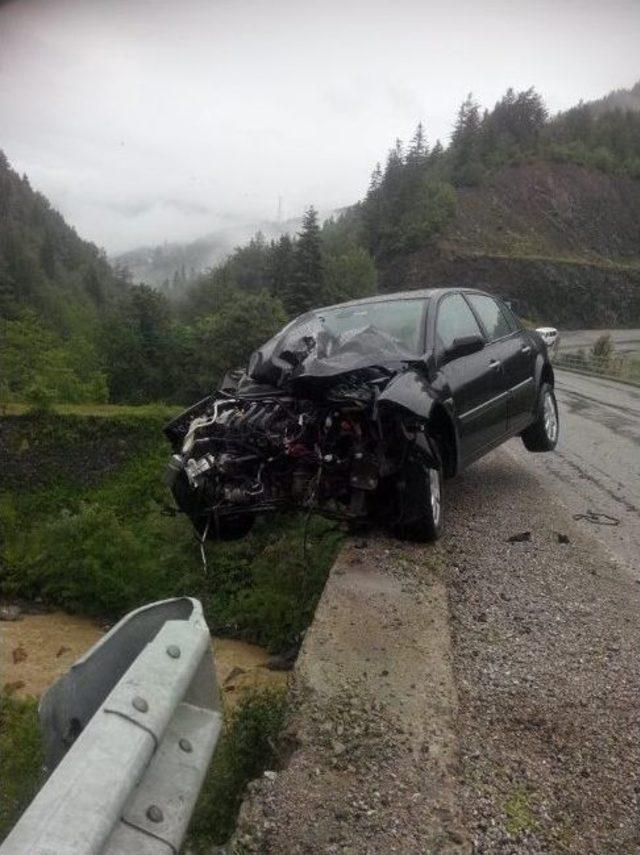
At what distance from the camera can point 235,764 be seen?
10.5 feet

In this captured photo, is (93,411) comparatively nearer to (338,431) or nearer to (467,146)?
(338,431)

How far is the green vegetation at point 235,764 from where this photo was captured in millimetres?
2656

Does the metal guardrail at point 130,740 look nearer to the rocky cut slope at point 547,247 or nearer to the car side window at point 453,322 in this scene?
the car side window at point 453,322

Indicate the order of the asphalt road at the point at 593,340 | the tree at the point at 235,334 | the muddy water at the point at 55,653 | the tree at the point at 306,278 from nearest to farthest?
the muddy water at the point at 55,653 → the tree at the point at 235,334 → the tree at the point at 306,278 → the asphalt road at the point at 593,340

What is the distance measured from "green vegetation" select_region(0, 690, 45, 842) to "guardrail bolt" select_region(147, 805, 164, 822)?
1212 mm

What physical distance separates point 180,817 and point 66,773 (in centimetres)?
32

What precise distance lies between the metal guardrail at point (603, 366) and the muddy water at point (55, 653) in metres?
17.3

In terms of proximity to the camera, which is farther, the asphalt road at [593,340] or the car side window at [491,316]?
the asphalt road at [593,340]

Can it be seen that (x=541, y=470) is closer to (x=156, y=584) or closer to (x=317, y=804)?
(x=317, y=804)

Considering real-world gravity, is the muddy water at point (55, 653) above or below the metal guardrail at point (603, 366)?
below

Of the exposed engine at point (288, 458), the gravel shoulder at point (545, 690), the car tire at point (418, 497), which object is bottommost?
the gravel shoulder at point (545, 690)

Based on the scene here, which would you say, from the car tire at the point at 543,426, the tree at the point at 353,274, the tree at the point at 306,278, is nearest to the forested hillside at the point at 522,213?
the tree at the point at 353,274

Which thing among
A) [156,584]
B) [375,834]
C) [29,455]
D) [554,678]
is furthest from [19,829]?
[29,455]

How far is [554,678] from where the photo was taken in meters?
3.31
